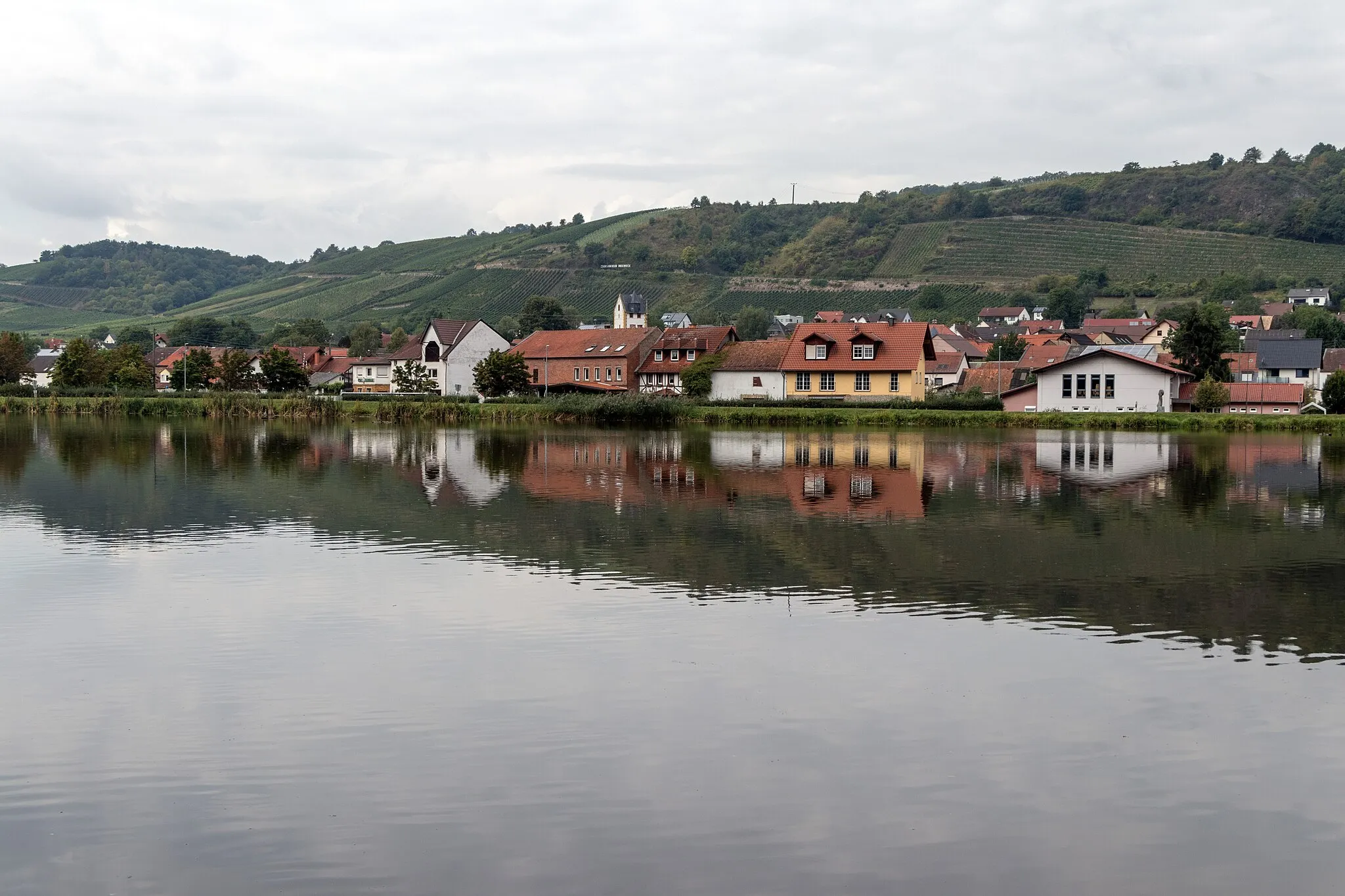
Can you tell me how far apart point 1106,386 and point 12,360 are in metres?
75.2

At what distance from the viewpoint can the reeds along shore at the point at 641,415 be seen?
186 feet

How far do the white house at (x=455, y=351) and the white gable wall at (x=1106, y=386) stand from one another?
38.2 m

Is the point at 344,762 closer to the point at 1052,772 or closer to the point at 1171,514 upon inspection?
the point at 1052,772

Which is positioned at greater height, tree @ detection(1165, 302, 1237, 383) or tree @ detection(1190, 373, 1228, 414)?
tree @ detection(1165, 302, 1237, 383)

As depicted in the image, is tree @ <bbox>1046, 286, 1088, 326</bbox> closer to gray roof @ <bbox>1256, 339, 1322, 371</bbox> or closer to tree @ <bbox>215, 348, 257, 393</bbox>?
gray roof @ <bbox>1256, 339, 1322, 371</bbox>

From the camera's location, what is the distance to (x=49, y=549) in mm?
18984

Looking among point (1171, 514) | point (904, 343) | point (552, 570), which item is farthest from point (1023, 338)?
point (552, 570)

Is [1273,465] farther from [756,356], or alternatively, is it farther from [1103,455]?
[756,356]

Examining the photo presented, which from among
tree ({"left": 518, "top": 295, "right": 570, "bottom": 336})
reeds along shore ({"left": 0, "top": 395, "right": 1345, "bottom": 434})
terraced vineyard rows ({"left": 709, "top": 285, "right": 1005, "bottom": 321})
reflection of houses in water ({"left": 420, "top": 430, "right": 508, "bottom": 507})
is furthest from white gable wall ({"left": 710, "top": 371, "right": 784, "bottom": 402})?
terraced vineyard rows ({"left": 709, "top": 285, "right": 1005, "bottom": 321})

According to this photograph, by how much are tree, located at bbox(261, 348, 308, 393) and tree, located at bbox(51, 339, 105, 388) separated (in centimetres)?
1088

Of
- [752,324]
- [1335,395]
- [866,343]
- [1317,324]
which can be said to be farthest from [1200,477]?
[1317,324]

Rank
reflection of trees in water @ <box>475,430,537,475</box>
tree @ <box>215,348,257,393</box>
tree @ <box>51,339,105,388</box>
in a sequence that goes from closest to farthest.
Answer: reflection of trees in water @ <box>475,430,537,475</box> → tree @ <box>51,339,105,388</box> → tree @ <box>215,348,257,393</box>

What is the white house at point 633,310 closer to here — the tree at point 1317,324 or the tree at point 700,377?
the tree at point 700,377

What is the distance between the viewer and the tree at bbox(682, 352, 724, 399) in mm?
75188
